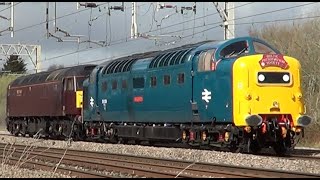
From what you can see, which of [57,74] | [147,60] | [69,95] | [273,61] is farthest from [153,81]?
[57,74]

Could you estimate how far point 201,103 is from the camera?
1853 centimetres

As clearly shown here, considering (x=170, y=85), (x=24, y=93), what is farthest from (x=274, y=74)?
(x=24, y=93)

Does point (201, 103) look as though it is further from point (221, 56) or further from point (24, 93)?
point (24, 93)

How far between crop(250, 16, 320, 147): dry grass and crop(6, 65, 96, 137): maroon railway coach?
1054cm

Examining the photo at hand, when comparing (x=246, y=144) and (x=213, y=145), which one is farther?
(x=213, y=145)

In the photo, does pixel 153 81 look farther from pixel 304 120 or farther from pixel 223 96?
pixel 304 120

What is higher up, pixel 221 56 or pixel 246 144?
pixel 221 56

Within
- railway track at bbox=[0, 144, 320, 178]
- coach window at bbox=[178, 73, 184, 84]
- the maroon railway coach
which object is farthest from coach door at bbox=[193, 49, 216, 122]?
the maroon railway coach

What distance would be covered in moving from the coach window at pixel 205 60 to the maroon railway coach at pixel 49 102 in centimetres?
1048

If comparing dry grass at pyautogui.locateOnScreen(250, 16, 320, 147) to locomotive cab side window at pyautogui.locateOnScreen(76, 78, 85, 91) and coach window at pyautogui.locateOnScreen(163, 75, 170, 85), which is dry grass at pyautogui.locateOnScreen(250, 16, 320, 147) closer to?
coach window at pyautogui.locateOnScreen(163, 75, 170, 85)

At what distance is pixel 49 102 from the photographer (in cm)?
3139

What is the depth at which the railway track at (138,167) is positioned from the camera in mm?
Result: 12469

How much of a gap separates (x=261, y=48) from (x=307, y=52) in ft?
36.2

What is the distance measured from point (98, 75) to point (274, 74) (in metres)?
11.3
